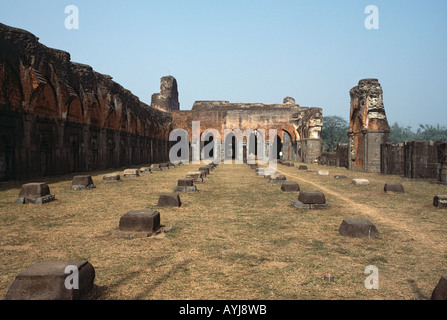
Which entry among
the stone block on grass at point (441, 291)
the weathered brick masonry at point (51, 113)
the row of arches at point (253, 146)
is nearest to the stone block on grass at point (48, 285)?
the stone block on grass at point (441, 291)

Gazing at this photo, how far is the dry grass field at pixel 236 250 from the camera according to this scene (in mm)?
3217

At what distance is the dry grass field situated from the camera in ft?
10.6

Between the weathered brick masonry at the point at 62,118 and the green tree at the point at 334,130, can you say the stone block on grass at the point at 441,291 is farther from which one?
the green tree at the point at 334,130

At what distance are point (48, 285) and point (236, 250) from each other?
7.81 ft

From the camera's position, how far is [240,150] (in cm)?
3997

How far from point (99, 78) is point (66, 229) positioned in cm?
1717

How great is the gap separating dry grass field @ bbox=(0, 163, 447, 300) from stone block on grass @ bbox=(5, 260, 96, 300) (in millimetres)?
331

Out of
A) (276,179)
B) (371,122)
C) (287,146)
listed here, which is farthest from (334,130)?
(276,179)

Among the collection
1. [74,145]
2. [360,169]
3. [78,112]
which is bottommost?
[360,169]

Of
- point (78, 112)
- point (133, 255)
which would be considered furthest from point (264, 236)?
point (78, 112)

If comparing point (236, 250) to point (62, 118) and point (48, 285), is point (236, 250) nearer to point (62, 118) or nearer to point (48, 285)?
point (48, 285)

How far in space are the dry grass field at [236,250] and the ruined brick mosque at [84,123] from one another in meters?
5.26

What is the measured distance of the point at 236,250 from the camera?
177 inches

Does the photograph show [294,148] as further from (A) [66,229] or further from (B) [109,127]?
(A) [66,229]
